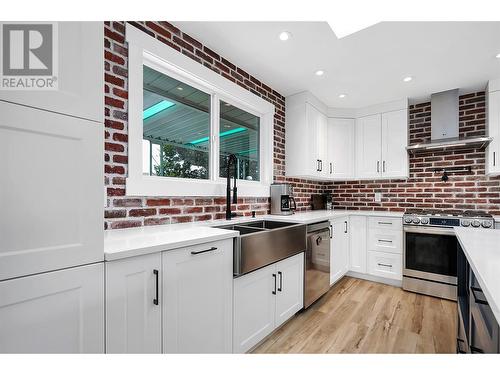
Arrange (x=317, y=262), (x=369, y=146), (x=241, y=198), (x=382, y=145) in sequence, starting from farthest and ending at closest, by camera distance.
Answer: (x=369, y=146) → (x=382, y=145) → (x=241, y=198) → (x=317, y=262)

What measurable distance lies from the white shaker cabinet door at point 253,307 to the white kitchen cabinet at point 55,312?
0.86m

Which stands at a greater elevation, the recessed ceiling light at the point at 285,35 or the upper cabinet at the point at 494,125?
the recessed ceiling light at the point at 285,35

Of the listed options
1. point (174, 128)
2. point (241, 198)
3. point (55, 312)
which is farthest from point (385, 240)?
point (55, 312)

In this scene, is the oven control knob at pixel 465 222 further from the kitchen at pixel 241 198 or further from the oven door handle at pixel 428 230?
the oven door handle at pixel 428 230

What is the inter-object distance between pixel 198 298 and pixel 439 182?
3646 millimetres

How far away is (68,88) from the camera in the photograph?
87 cm

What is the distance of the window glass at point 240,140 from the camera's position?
8.25ft

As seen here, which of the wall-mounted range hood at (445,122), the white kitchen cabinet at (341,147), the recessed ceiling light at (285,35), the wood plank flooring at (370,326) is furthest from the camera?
the white kitchen cabinet at (341,147)

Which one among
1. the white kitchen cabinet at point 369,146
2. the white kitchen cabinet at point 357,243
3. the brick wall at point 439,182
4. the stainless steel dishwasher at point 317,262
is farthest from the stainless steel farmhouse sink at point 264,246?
the brick wall at point 439,182

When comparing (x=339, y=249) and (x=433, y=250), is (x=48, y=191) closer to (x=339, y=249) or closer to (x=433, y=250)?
(x=339, y=249)

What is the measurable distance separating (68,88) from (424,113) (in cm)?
420

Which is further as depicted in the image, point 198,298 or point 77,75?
point 198,298

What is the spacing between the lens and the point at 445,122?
308 centimetres
